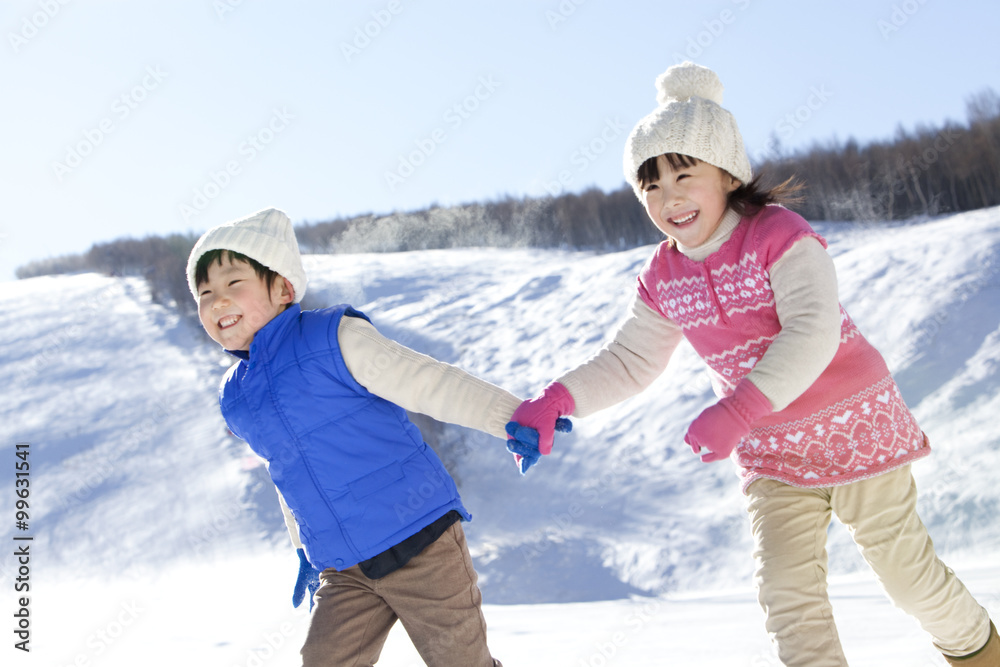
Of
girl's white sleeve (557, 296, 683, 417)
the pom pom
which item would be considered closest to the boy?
girl's white sleeve (557, 296, 683, 417)

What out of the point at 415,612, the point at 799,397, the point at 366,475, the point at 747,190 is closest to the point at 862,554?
the point at 799,397

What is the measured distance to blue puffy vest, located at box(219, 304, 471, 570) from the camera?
185 centimetres

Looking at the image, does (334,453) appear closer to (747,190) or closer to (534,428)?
(534,428)

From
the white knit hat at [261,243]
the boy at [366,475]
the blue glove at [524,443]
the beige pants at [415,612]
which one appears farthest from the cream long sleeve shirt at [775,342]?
the white knit hat at [261,243]

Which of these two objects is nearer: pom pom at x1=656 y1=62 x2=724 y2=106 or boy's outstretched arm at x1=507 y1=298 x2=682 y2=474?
boy's outstretched arm at x1=507 y1=298 x2=682 y2=474

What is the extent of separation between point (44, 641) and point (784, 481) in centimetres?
471

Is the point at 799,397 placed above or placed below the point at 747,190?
below

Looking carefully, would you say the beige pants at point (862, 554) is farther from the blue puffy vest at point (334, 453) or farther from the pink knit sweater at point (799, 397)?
the blue puffy vest at point (334, 453)

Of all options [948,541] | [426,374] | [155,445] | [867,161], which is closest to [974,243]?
[948,541]

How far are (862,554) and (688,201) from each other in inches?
38.5

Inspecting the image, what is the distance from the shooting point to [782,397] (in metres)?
1.73

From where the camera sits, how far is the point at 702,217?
79.8 inches

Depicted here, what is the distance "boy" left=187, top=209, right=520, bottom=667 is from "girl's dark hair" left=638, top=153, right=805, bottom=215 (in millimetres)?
750

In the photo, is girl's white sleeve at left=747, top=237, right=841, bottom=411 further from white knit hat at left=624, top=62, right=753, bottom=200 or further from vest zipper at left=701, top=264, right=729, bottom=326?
white knit hat at left=624, top=62, right=753, bottom=200
